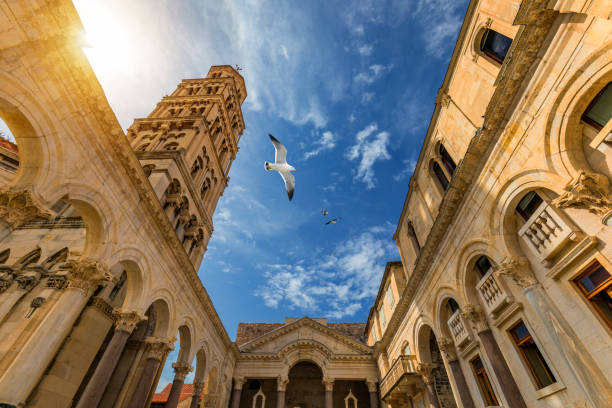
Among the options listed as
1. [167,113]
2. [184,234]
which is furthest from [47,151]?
[167,113]

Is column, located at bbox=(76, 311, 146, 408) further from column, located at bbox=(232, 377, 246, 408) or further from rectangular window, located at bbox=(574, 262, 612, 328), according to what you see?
column, located at bbox=(232, 377, 246, 408)

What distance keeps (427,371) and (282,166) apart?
13.5 m

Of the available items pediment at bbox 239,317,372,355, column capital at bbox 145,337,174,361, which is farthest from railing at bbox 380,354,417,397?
column capital at bbox 145,337,174,361

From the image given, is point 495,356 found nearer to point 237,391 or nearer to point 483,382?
point 483,382

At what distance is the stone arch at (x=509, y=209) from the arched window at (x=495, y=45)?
522cm

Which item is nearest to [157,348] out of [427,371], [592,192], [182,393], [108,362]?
[108,362]

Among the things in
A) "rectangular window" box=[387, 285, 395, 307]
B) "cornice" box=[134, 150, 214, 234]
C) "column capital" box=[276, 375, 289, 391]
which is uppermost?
"cornice" box=[134, 150, 214, 234]

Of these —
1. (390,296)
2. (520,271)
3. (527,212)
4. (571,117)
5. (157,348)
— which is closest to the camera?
(571,117)

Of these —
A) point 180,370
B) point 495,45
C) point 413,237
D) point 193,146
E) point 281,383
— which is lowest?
point 180,370

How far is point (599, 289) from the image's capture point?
570cm

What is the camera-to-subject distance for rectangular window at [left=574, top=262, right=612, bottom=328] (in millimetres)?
5594

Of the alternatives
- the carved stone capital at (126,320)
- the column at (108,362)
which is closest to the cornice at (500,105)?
the carved stone capital at (126,320)

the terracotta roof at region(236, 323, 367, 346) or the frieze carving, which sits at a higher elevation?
the terracotta roof at region(236, 323, 367, 346)

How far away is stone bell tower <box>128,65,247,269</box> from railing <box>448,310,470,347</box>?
46.1ft
